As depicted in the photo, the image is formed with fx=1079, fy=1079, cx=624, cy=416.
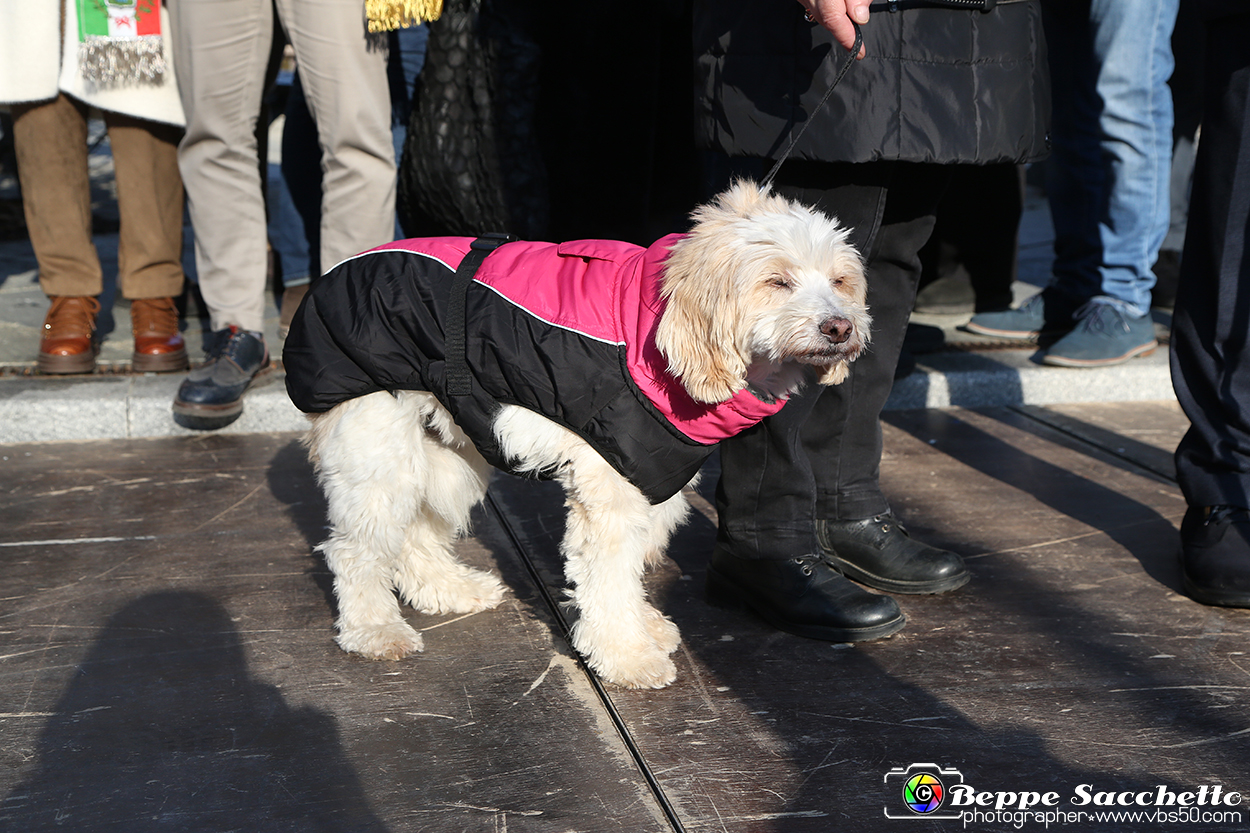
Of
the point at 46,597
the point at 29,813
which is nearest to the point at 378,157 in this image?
the point at 46,597

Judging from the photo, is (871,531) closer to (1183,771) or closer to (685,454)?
(685,454)

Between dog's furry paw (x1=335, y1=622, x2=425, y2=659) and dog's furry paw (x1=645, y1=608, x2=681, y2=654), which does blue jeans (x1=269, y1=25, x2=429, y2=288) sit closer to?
dog's furry paw (x1=335, y1=622, x2=425, y2=659)

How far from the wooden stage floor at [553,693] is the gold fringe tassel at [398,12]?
182 centimetres

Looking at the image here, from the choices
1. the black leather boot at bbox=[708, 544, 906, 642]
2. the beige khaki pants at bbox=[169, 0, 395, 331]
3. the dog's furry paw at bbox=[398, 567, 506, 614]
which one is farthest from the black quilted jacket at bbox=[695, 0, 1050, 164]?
the beige khaki pants at bbox=[169, 0, 395, 331]

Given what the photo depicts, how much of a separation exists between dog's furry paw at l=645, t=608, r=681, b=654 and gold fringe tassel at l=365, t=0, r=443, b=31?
2.51m

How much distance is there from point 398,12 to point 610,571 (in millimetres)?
2505

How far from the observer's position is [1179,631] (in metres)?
2.91

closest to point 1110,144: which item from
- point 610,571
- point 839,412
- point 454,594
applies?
point 839,412

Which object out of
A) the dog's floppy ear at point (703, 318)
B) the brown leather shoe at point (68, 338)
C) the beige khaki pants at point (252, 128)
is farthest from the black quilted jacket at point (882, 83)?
the brown leather shoe at point (68, 338)

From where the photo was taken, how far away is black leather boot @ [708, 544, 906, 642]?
112 inches

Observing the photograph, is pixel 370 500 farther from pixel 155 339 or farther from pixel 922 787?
pixel 155 339

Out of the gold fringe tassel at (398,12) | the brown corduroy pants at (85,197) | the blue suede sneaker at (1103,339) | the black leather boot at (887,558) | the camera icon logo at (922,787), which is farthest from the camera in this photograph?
the blue suede sneaker at (1103,339)

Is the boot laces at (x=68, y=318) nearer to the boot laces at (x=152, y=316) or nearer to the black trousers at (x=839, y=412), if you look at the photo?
the boot laces at (x=152, y=316)

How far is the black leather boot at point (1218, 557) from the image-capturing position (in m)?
2.98
